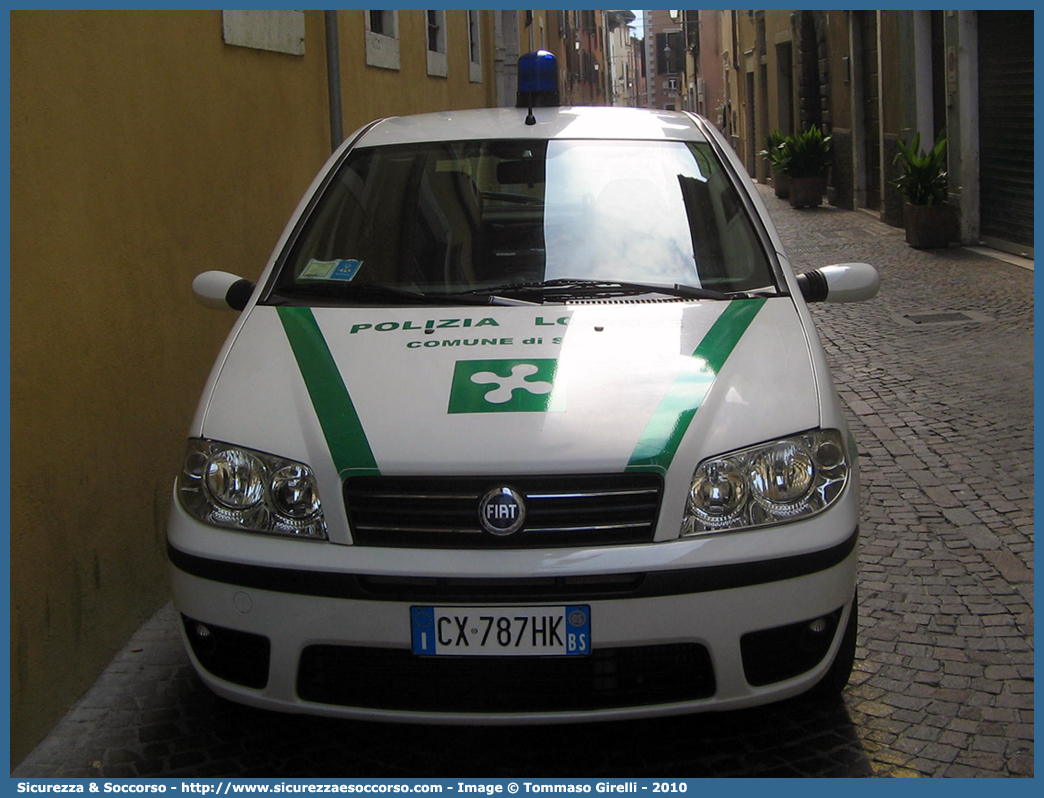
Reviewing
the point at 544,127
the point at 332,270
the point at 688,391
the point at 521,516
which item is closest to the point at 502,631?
the point at 521,516

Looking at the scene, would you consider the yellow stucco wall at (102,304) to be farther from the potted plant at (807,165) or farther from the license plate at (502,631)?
the potted plant at (807,165)

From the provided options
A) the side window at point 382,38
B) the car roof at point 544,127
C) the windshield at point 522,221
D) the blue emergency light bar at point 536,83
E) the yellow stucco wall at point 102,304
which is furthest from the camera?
the side window at point 382,38

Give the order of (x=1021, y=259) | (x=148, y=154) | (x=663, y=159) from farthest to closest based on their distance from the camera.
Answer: (x=1021, y=259)
(x=148, y=154)
(x=663, y=159)

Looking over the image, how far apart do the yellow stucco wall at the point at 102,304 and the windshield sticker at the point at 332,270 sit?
688 mm

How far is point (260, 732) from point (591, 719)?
1050mm

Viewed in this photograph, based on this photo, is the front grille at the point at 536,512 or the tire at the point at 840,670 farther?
the tire at the point at 840,670

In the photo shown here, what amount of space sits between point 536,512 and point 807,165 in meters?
18.9

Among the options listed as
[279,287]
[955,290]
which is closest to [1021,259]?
[955,290]

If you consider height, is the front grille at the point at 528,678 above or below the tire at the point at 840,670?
above

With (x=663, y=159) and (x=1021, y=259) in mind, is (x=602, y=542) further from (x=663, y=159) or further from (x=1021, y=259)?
(x=1021, y=259)

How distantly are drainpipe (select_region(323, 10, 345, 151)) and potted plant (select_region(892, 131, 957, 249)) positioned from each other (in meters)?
7.80

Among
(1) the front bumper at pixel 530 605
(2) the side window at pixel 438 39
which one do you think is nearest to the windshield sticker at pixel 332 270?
(1) the front bumper at pixel 530 605

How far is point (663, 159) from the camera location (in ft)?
14.6

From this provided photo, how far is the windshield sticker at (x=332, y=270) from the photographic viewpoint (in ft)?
13.4
